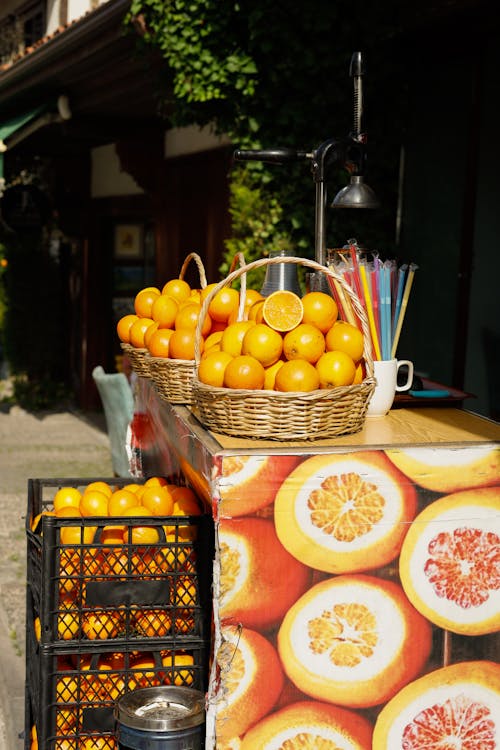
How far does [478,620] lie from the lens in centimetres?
223

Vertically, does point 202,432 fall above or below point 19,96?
below

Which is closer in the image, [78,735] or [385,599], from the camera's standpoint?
[385,599]

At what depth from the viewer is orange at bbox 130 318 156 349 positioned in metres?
3.14

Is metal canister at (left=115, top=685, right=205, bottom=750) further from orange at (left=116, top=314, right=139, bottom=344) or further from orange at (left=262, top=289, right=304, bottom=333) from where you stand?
orange at (left=116, top=314, right=139, bottom=344)

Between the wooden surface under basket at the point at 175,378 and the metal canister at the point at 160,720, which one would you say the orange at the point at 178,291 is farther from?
the metal canister at the point at 160,720

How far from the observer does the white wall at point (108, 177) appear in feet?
35.8

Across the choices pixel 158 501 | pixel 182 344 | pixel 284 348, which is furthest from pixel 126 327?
pixel 284 348

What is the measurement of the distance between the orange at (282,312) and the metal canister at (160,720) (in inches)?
34.3

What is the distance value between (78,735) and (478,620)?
3.17 ft

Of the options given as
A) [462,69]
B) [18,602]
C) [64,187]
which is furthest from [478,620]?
[64,187]

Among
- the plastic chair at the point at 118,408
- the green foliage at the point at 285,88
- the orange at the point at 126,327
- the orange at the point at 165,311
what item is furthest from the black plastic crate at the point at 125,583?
the green foliage at the point at 285,88

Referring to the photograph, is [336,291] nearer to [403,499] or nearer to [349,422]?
[349,422]

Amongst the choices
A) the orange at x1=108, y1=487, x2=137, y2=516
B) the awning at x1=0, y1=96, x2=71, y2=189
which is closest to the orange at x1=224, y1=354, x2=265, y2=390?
the orange at x1=108, y1=487, x2=137, y2=516

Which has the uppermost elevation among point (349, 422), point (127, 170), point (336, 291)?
point (127, 170)
